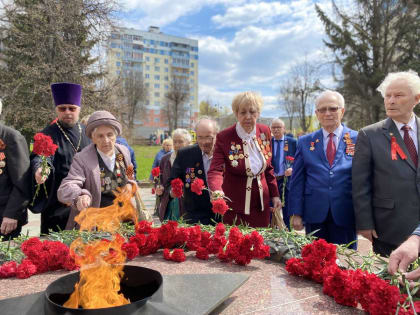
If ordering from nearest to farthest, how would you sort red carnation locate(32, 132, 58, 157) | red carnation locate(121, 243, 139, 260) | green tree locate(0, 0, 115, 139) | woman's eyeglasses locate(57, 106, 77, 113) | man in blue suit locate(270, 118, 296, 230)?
red carnation locate(121, 243, 139, 260), red carnation locate(32, 132, 58, 157), woman's eyeglasses locate(57, 106, 77, 113), man in blue suit locate(270, 118, 296, 230), green tree locate(0, 0, 115, 139)

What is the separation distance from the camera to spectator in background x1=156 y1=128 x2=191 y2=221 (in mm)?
4742

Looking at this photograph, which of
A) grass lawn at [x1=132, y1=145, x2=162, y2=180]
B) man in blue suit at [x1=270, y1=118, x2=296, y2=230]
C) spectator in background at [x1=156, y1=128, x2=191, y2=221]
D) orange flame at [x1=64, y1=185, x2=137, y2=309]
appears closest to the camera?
orange flame at [x1=64, y1=185, x2=137, y2=309]

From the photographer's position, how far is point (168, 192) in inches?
182

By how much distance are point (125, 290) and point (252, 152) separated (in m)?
1.86

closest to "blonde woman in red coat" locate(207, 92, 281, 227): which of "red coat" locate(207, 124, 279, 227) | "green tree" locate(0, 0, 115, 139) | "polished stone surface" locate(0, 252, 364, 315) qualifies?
"red coat" locate(207, 124, 279, 227)

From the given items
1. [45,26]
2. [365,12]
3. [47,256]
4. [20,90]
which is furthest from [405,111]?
[365,12]

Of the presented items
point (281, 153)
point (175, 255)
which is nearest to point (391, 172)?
point (175, 255)

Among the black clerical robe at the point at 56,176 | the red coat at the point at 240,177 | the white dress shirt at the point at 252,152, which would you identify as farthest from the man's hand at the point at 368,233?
the black clerical robe at the point at 56,176

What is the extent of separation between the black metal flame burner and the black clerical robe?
1.80 metres

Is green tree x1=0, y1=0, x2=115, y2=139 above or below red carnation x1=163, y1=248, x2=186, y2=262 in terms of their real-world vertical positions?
above

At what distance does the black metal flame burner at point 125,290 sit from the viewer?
1401mm

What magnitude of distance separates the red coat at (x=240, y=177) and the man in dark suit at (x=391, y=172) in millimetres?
835

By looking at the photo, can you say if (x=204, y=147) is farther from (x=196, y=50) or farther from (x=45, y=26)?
(x=196, y=50)

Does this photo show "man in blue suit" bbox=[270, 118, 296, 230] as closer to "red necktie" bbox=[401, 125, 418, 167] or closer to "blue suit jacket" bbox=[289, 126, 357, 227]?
"blue suit jacket" bbox=[289, 126, 357, 227]
